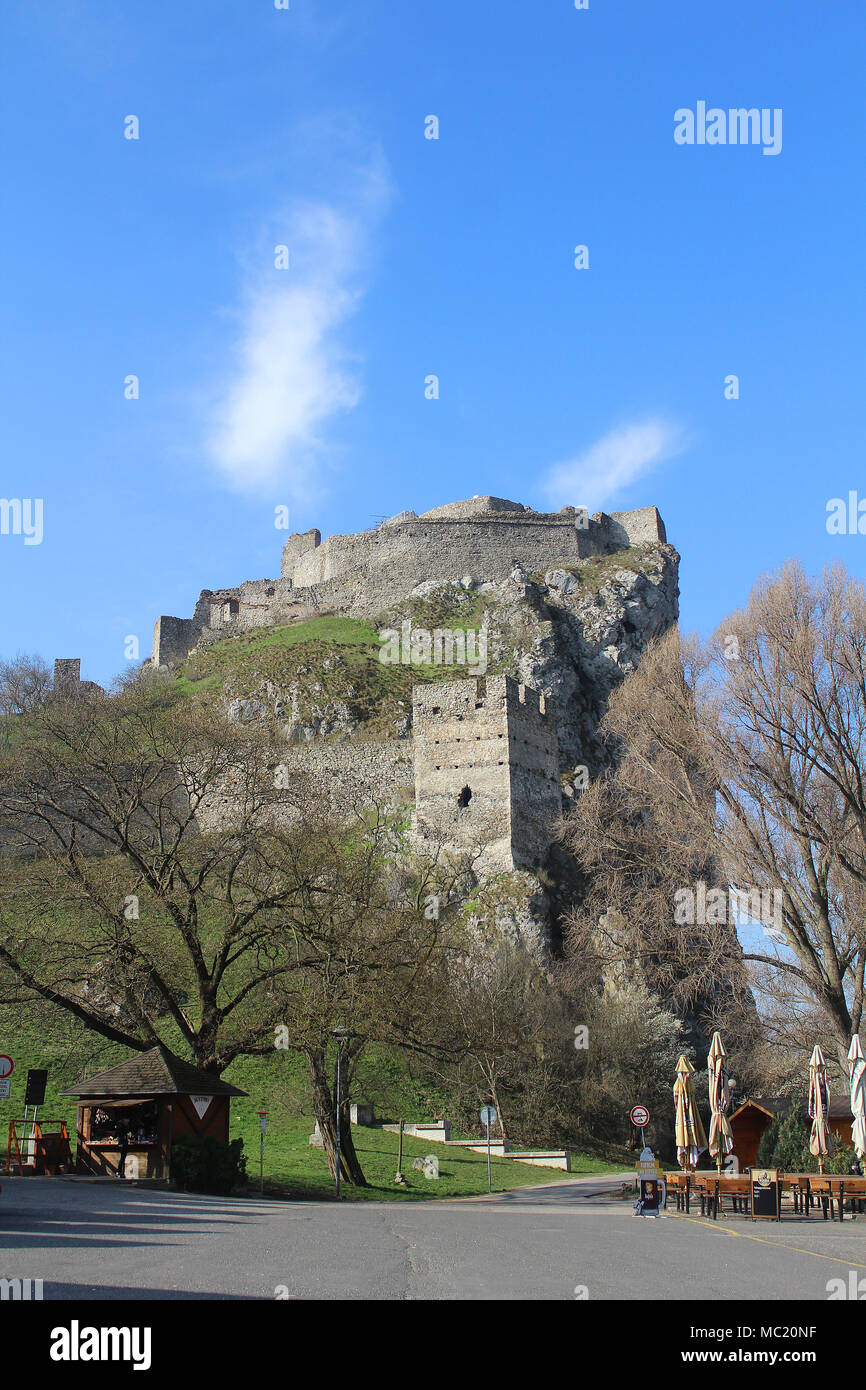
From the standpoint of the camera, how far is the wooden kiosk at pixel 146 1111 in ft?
61.0

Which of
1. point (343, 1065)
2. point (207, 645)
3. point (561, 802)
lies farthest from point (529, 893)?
point (207, 645)

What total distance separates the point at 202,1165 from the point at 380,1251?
8667 millimetres

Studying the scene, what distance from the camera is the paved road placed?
27.3 feet

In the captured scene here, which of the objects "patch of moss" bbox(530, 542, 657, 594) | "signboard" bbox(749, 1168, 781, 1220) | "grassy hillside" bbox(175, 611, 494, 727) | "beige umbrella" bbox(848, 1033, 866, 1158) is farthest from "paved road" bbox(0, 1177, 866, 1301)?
"patch of moss" bbox(530, 542, 657, 594)

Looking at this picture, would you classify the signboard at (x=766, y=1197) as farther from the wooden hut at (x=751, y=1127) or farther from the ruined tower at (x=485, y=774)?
the ruined tower at (x=485, y=774)

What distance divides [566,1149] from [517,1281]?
24.9 m

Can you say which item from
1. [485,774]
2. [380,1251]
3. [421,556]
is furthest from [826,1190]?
[421,556]

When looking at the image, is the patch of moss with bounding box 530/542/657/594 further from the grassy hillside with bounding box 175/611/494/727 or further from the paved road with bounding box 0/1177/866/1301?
the paved road with bounding box 0/1177/866/1301

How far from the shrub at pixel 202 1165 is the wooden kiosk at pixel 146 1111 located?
0.31 metres

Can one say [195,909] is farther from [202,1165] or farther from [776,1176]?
[776,1176]

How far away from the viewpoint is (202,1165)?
1847cm

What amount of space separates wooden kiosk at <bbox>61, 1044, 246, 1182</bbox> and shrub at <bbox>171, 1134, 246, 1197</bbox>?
31cm

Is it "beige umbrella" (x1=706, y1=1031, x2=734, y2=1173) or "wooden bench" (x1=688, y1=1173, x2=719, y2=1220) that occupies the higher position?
"beige umbrella" (x1=706, y1=1031, x2=734, y2=1173)

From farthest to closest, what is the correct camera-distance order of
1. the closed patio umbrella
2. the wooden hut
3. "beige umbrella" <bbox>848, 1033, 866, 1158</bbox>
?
the wooden hut < the closed patio umbrella < "beige umbrella" <bbox>848, 1033, 866, 1158</bbox>
